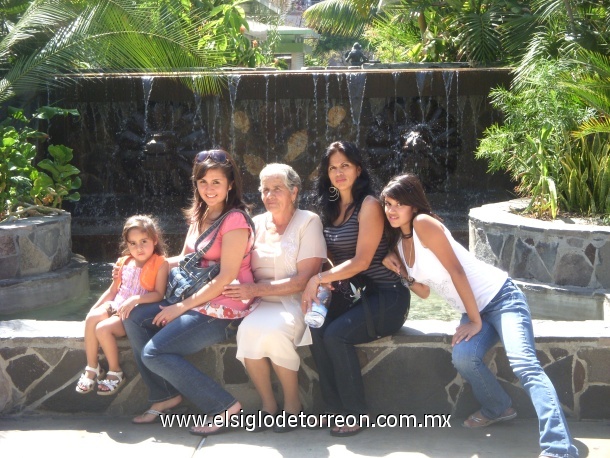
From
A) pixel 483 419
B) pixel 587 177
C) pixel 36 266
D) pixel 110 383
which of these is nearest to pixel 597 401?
pixel 483 419

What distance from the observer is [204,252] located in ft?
14.7

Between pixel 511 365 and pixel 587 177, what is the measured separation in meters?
3.80

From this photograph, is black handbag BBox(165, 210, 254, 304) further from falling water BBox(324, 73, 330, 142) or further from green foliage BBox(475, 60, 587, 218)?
falling water BBox(324, 73, 330, 142)

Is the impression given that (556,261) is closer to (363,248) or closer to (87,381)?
(363,248)

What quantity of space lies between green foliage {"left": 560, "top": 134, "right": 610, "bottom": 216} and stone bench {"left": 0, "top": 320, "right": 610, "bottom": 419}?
2.86 metres

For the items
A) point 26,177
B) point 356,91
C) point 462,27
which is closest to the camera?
point 26,177

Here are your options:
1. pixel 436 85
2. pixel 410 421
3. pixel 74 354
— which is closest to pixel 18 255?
pixel 74 354

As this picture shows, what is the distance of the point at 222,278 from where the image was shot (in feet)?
14.3

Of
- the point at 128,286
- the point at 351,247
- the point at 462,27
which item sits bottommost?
the point at 128,286

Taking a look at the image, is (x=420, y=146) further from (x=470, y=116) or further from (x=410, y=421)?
(x=410, y=421)

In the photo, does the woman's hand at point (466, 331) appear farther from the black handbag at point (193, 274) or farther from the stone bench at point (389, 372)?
the black handbag at point (193, 274)

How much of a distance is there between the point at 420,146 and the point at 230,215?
5.71 metres

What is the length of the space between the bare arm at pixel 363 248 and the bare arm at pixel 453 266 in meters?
0.24

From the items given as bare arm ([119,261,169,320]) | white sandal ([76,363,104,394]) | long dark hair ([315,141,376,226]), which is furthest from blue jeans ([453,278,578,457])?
white sandal ([76,363,104,394])
